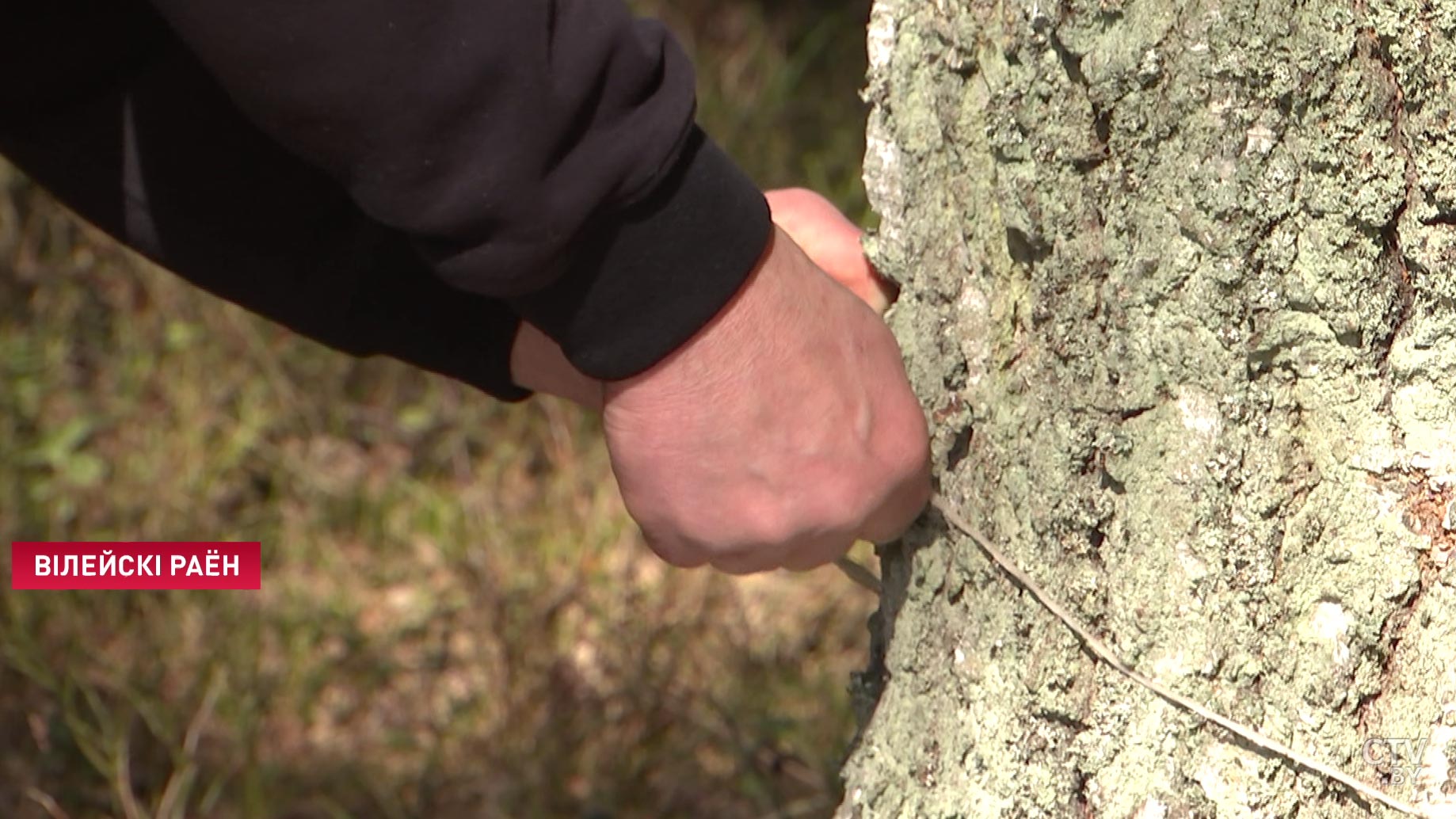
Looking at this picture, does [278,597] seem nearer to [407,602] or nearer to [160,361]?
[407,602]

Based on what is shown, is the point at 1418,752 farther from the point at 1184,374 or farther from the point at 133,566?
the point at 133,566

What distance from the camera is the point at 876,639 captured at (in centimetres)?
151

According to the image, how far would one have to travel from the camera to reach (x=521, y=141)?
103 centimetres

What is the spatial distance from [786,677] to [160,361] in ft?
4.64

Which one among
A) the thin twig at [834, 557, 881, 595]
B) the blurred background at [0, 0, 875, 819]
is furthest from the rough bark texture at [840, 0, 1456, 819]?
the blurred background at [0, 0, 875, 819]

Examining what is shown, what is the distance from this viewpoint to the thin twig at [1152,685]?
3.89 feet

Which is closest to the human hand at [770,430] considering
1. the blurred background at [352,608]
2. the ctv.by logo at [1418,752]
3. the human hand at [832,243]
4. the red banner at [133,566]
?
the human hand at [832,243]

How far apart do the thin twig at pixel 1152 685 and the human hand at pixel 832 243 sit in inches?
8.1

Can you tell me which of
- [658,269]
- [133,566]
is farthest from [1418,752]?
[133,566]

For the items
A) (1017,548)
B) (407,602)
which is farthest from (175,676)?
(1017,548)

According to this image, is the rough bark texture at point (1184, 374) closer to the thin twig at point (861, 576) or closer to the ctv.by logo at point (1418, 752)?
the ctv.by logo at point (1418, 752)

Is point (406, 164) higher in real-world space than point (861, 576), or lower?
higher

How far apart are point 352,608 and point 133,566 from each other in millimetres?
353

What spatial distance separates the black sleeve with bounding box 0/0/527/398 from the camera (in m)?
1.38
